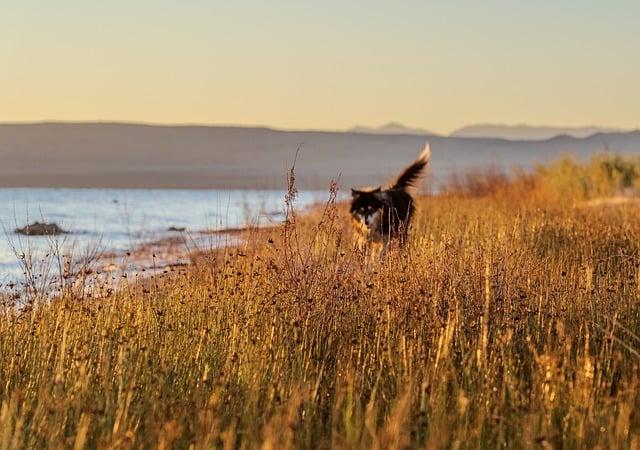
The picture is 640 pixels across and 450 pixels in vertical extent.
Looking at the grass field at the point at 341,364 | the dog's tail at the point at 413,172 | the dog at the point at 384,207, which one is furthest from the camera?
the dog's tail at the point at 413,172

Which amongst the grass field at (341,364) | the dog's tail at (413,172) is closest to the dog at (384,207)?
the dog's tail at (413,172)

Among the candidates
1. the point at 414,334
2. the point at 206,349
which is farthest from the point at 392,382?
the point at 206,349

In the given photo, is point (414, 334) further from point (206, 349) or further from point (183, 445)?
point (183, 445)

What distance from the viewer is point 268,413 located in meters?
4.18

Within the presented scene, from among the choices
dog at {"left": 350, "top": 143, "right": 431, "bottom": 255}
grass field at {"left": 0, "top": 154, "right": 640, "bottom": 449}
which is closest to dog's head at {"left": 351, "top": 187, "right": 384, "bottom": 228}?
dog at {"left": 350, "top": 143, "right": 431, "bottom": 255}

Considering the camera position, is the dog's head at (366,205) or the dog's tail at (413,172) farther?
the dog's tail at (413,172)

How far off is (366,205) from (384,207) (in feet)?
0.67

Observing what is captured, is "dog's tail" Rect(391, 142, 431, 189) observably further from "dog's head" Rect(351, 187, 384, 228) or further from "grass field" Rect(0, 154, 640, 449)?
"grass field" Rect(0, 154, 640, 449)

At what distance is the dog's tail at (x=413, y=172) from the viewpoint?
438 inches

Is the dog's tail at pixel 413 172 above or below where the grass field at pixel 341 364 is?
above

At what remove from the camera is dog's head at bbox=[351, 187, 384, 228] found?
9953 mm

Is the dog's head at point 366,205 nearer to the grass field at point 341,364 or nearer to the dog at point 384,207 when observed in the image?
the dog at point 384,207

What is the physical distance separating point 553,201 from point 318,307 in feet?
44.1

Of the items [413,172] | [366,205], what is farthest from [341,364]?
[413,172]
